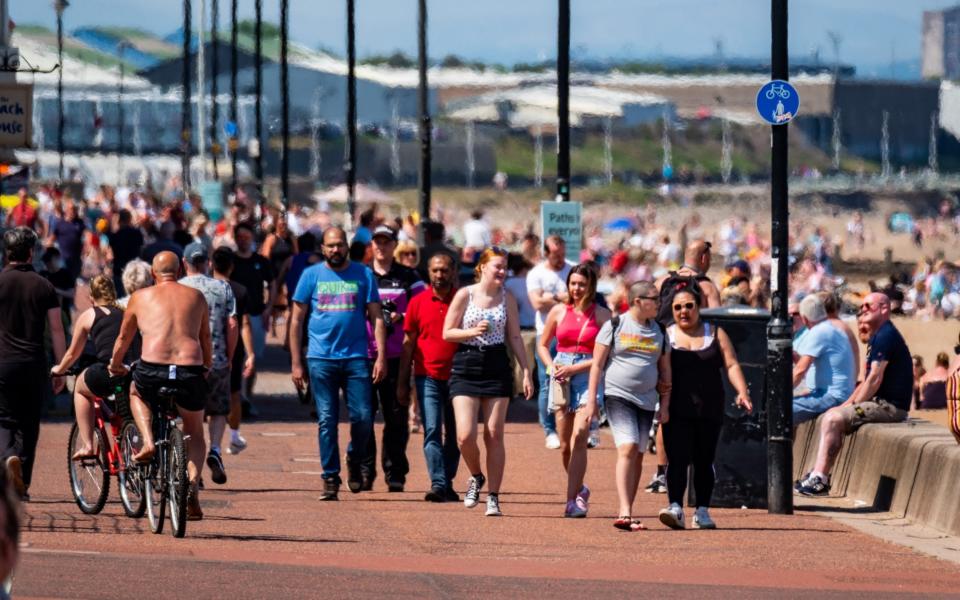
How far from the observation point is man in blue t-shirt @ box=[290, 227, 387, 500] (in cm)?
1412

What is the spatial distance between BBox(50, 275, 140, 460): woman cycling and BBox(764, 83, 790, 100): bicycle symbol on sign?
4.60 m

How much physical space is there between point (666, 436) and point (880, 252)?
93.0m

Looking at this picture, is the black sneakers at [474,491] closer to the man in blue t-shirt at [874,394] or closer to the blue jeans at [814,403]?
the man in blue t-shirt at [874,394]

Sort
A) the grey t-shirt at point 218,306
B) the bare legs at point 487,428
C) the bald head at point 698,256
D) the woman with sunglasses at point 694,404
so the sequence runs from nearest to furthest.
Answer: the woman with sunglasses at point 694,404, the bare legs at point 487,428, the grey t-shirt at point 218,306, the bald head at point 698,256

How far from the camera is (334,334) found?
46.3ft

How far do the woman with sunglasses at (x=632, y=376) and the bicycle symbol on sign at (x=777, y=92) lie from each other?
194 cm

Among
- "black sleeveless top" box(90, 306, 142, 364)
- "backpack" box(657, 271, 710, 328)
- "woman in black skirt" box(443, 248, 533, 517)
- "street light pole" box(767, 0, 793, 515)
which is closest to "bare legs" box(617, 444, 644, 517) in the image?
"woman in black skirt" box(443, 248, 533, 517)

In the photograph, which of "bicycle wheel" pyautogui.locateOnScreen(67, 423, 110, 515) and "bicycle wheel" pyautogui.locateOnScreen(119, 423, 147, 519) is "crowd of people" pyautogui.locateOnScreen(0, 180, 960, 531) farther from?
"bicycle wheel" pyautogui.locateOnScreen(119, 423, 147, 519)

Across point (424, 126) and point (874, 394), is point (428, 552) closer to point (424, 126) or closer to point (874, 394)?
point (874, 394)

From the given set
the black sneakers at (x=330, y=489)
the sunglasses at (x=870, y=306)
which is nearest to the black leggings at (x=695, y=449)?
the sunglasses at (x=870, y=306)

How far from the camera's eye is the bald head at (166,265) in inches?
478

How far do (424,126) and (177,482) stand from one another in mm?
20003

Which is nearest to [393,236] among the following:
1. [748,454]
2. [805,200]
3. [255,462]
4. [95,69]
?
[255,462]

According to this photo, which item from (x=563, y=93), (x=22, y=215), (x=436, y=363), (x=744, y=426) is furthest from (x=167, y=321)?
(x=22, y=215)
